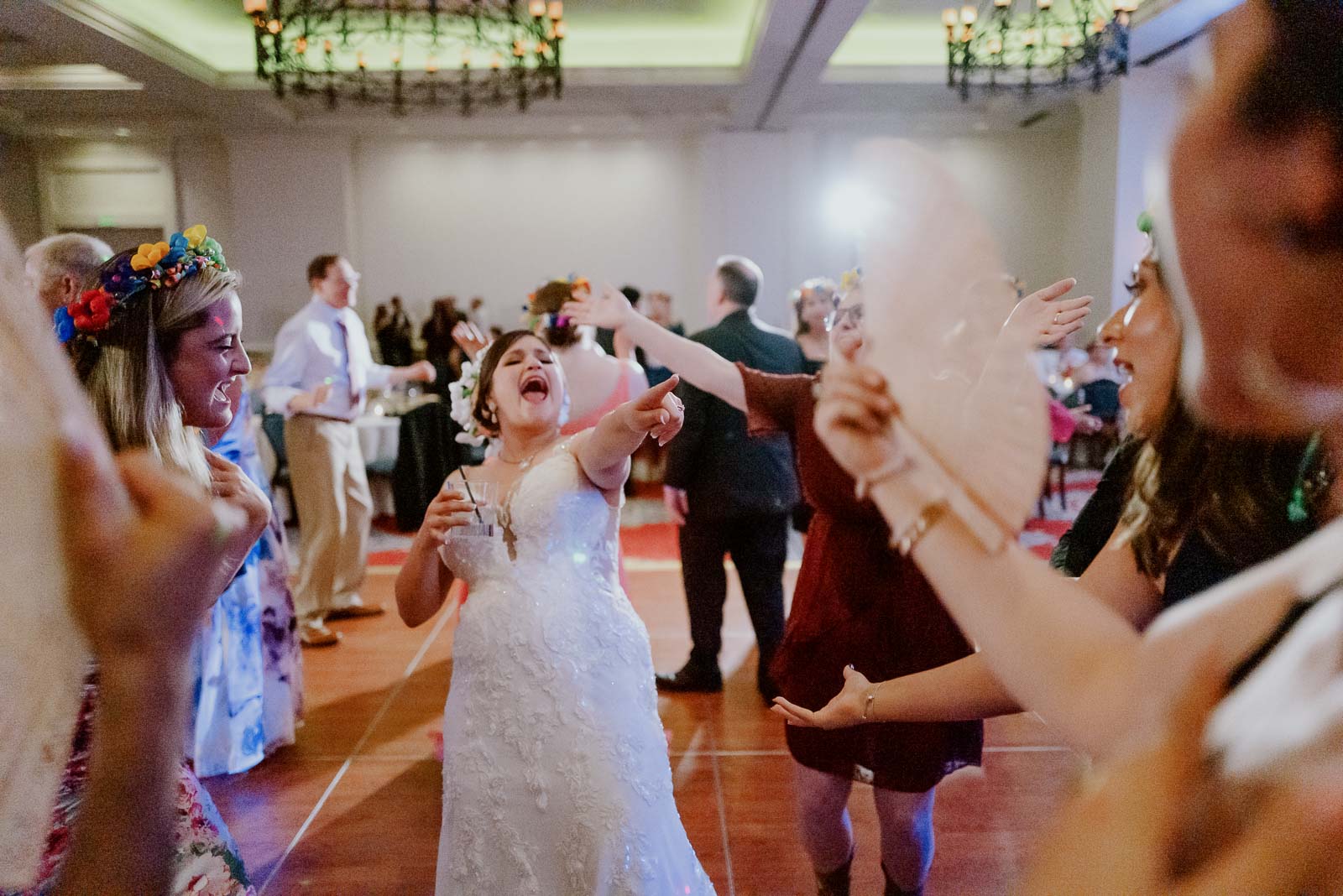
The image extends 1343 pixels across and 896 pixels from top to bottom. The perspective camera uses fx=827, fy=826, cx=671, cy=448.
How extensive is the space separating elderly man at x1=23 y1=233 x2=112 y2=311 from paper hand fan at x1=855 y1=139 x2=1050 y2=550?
2529 mm

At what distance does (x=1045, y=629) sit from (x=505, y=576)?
1254 mm

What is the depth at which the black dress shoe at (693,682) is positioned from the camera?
3455 mm

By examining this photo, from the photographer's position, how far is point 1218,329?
54cm

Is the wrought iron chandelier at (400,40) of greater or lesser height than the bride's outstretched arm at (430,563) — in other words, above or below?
above

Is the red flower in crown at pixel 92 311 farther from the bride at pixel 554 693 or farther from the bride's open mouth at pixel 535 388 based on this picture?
the bride's open mouth at pixel 535 388

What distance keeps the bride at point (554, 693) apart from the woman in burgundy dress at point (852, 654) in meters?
0.36

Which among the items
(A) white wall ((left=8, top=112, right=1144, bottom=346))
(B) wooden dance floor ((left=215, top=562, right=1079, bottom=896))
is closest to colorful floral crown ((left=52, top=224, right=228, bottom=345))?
(B) wooden dance floor ((left=215, top=562, right=1079, bottom=896))

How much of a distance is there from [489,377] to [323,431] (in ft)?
8.33

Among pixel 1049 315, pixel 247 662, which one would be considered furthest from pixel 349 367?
pixel 1049 315

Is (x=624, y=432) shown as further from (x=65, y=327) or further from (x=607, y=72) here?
(x=607, y=72)

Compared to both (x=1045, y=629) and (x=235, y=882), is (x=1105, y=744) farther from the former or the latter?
(x=235, y=882)

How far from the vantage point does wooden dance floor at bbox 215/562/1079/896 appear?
7.54 feet

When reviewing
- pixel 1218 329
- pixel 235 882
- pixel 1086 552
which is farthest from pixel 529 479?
pixel 1218 329

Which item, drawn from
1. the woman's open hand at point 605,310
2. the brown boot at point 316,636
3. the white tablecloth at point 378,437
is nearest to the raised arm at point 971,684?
the woman's open hand at point 605,310
